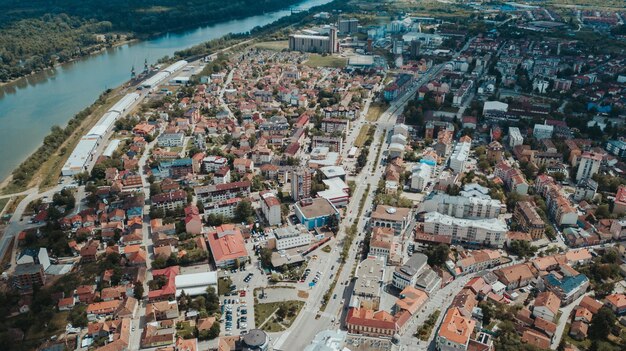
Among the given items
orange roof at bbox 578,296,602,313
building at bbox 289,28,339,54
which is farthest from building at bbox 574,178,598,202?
building at bbox 289,28,339,54

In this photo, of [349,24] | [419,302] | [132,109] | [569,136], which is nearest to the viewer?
[419,302]

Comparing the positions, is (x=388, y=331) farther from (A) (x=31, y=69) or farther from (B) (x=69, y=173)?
(A) (x=31, y=69)

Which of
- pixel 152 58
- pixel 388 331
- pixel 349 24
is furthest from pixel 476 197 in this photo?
pixel 349 24

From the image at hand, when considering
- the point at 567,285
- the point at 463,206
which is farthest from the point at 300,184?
the point at 567,285

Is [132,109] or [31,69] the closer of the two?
[132,109]

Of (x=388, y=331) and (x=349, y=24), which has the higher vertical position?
(x=349, y=24)

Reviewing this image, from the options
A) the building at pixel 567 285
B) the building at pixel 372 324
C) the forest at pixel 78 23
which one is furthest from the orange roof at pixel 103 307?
the forest at pixel 78 23

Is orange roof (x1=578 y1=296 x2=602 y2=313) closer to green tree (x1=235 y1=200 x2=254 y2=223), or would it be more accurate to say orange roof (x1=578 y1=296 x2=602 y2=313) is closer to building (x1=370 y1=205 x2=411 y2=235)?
building (x1=370 y1=205 x2=411 y2=235)
